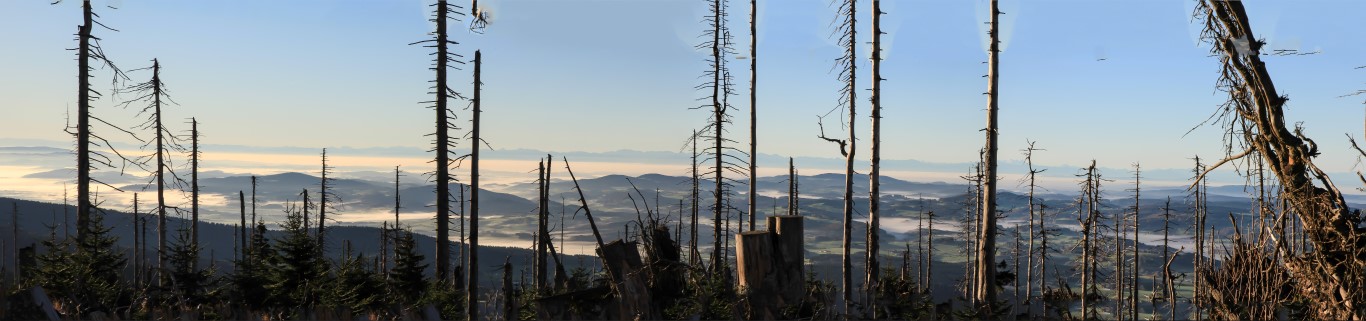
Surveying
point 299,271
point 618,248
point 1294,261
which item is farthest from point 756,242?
point 299,271

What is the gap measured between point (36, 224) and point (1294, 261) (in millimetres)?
237003

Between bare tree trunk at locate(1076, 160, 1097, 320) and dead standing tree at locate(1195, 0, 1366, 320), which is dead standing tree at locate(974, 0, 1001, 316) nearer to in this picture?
bare tree trunk at locate(1076, 160, 1097, 320)

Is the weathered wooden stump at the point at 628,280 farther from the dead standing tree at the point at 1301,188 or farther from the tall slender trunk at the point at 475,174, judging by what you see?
the tall slender trunk at the point at 475,174

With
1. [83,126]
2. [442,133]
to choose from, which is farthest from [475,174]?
[83,126]

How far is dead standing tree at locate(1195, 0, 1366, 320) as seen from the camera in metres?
6.98

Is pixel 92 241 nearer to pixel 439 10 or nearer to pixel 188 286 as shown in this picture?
pixel 188 286

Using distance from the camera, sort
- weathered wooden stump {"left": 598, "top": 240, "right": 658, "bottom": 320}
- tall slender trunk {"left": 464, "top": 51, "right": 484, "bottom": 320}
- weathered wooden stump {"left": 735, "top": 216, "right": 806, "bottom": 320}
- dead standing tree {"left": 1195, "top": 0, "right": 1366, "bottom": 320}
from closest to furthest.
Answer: dead standing tree {"left": 1195, "top": 0, "right": 1366, "bottom": 320}, weathered wooden stump {"left": 735, "top": 216, "right": 806, "bottom": 320}, weathered wooden stump {"left": 598, "top": 240, "right": 658, "bottom": 320}, tall slender trunk {"left": 464, "top": 51, "right": 484, "bottom": 320}

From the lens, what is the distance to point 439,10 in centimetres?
1925

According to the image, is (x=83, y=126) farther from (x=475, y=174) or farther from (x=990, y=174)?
(x=990, y=174)

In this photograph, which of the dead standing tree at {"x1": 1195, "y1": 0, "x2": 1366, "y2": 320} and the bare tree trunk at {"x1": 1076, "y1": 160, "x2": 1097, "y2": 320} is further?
the bare tree trunk at {"x1": 1076, "y1": 160, "x2": 1097, "y2": 320}

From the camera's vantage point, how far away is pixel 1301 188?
23.3 ft

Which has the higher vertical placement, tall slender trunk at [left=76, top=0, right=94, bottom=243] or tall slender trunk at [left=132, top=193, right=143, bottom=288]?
tall slender trunk at [left=76, top=0, right=94, bottom=243]

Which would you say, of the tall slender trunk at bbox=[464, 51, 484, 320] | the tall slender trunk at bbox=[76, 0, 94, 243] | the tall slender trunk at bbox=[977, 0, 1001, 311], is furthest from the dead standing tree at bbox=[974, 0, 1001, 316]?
the tall slender trunk at bbox=[76, 0, 94, 243]

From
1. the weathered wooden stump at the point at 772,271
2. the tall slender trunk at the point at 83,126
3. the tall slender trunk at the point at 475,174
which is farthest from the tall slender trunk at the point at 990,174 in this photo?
the tall slender trunk at the point at 83,126
